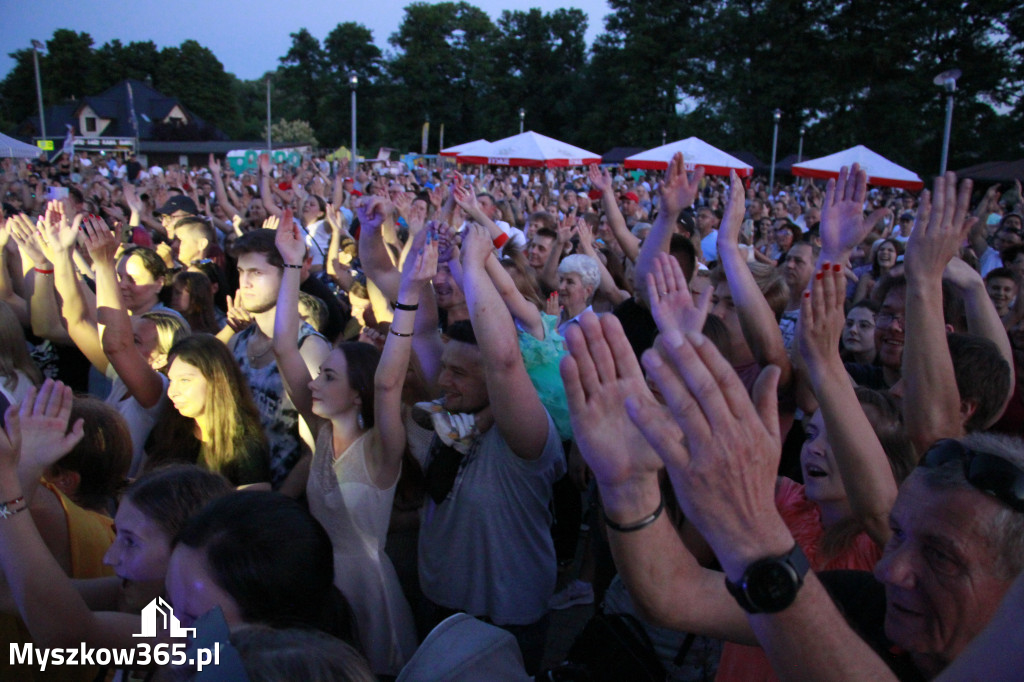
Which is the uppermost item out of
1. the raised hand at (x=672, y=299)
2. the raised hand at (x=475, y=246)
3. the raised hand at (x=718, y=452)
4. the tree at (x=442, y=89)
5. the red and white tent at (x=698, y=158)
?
the tree at (x=442, y=89)

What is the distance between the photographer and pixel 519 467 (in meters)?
2.55

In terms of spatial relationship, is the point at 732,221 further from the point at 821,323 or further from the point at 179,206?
the point at 179,206

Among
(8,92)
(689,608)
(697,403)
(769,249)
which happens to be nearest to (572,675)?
(689,608)

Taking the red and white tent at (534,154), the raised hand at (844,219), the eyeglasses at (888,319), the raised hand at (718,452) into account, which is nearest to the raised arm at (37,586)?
the raised hand at (718,452)

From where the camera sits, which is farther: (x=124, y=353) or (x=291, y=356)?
(x=124, y=353)

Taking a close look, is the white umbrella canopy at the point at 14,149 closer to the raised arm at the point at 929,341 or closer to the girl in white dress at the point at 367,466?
the girl in white dress at the point at 367,466

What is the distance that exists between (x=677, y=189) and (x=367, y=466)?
7.77 ft

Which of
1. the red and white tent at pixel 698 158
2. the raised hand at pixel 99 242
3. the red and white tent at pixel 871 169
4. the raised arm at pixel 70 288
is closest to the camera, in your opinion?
the raised hand at pixel 99 242

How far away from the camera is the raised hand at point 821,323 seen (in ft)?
6.18

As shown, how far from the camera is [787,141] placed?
45.6m

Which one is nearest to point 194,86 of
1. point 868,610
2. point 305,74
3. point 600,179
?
point 305,74

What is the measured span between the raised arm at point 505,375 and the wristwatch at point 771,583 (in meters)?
1.39

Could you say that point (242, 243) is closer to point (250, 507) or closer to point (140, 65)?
point (250, 507)

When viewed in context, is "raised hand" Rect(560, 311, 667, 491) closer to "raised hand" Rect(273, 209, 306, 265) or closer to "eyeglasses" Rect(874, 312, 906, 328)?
"raised hand" Rect(273, 209, 306, 265)
